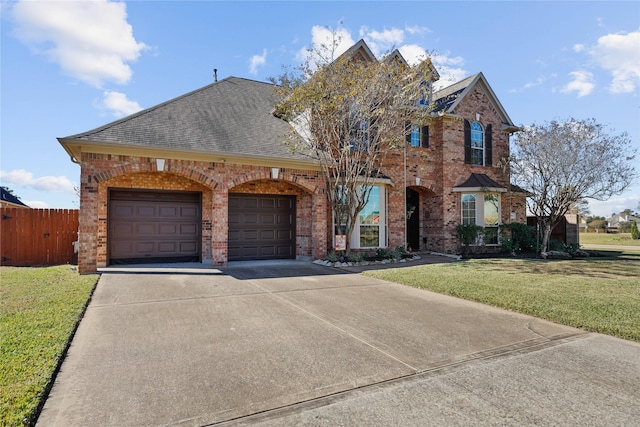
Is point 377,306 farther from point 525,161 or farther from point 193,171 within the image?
point 525,161

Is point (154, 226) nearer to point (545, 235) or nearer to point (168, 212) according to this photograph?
point (168, 212)

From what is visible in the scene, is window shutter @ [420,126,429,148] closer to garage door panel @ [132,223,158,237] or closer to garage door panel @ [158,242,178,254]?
garage door panel @ [158,242,178,254]

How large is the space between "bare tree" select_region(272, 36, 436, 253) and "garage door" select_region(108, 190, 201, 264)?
4.01m

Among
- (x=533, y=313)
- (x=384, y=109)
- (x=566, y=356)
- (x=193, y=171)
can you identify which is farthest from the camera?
(x=384, y=109)

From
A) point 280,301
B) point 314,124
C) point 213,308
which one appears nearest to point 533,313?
point 280,301

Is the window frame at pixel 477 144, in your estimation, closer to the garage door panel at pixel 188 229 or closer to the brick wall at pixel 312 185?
the brick wall at pixel 312 185

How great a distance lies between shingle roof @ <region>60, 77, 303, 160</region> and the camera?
31.9 feet

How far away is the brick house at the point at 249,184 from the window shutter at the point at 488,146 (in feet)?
0.14

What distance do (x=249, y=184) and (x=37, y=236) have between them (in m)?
7.07

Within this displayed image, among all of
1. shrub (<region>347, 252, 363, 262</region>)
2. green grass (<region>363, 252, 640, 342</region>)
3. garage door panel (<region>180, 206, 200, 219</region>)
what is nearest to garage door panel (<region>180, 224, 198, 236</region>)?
garage door panel (<region>180, 206, 200, 219</region>)

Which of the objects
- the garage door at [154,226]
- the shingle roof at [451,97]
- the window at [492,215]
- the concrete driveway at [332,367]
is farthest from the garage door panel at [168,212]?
the window at [492,215]

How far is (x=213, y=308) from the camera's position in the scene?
19.6 ft

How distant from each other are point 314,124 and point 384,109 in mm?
2199

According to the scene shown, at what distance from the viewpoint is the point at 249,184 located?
12.0m
